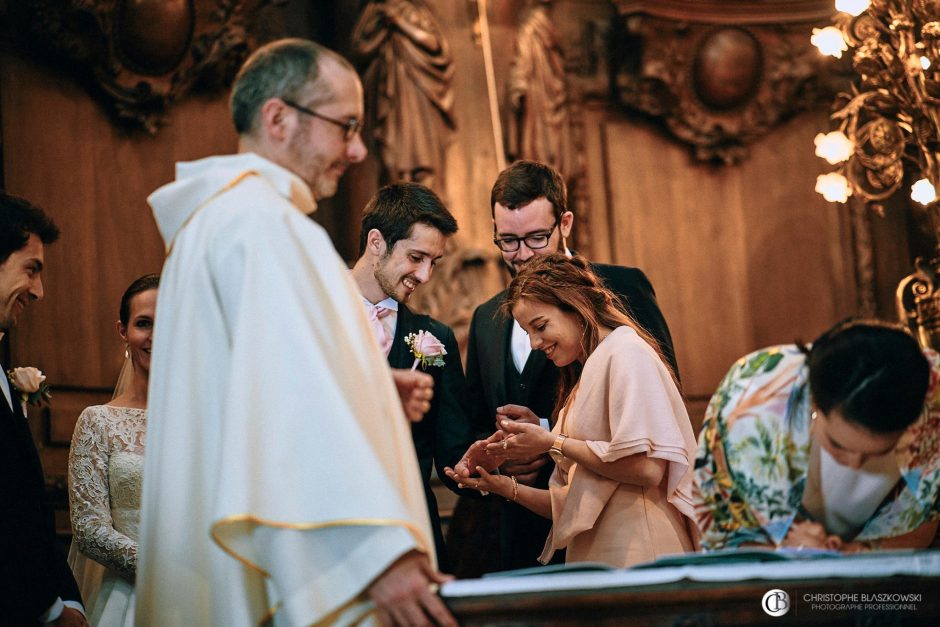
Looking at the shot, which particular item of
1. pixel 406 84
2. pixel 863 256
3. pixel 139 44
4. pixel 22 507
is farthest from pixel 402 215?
pixel 863 256

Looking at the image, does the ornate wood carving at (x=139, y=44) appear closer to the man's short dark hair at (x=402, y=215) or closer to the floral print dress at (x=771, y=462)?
the man's short dark hair at (x=402, y=215)

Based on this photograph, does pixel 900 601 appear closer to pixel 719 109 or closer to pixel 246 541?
pixel 246 541

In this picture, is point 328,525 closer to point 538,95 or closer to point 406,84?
point 406,84

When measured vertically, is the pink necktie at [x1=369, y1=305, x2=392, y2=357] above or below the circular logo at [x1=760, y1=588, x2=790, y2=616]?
above

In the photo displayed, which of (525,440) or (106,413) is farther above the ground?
(106,413)

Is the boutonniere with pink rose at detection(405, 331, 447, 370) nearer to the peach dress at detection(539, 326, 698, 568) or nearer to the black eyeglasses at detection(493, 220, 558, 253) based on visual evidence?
the peach dress at detection(539, 326, 698, 568)

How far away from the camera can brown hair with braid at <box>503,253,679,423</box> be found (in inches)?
159

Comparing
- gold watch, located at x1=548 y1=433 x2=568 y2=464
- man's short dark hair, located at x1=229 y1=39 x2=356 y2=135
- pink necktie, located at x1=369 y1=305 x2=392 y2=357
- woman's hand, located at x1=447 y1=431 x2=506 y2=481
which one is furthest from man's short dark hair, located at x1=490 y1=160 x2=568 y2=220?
man's short dark hair, located at x1=229 y1=39 x2=356 y2=135

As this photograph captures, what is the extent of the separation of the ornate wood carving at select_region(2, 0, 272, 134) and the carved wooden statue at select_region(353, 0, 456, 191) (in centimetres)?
77

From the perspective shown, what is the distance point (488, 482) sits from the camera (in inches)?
161

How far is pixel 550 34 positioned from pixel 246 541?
5780 millimetres

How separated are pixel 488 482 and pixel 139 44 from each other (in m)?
3.48

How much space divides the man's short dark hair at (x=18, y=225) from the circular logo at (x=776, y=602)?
2679 millimetres

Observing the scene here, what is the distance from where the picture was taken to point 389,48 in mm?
7117
